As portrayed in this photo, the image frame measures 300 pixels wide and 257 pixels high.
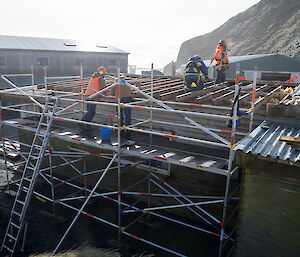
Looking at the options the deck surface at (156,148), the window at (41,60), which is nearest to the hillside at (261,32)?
the window at (41,60)

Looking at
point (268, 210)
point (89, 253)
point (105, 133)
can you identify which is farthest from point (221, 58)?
point (89, 253)

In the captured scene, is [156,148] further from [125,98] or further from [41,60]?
[41,60]

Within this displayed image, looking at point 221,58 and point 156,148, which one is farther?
point 221,58

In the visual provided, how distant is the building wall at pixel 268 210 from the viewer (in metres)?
5.40

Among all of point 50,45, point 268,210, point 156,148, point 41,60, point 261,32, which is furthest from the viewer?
point 261,32

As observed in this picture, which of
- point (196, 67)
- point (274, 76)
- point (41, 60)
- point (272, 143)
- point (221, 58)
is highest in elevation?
point (41, 60)

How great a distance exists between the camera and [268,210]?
18.7ft

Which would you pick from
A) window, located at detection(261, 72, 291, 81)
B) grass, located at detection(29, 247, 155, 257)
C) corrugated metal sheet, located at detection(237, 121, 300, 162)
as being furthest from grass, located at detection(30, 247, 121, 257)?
window, located at detection(261, 72, 291, 81)

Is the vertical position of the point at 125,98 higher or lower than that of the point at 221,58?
lower

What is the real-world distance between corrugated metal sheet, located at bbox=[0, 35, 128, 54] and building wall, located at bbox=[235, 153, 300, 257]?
29.4 m

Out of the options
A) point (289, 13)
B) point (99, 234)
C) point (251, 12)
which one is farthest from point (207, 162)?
point (251, 12)

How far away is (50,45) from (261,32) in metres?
43.3

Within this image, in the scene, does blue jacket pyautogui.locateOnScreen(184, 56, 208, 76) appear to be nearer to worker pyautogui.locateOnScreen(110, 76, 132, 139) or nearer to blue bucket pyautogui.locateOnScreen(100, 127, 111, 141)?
worker pyautogui.locateOnScreen(110, 76, 132, 139)

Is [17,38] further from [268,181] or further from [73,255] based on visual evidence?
[268,181]
